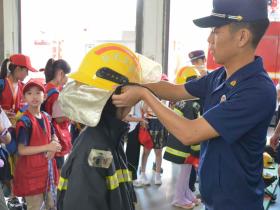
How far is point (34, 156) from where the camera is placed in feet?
7.97

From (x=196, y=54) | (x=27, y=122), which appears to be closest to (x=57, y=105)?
(x=27, y=122)

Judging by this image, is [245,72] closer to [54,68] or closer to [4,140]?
[4,140]

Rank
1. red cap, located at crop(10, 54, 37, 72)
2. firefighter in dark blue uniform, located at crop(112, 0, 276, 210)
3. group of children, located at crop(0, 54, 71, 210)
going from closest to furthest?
1. firefighter in dark blue uniform, located at crop(112, 0, 276, 210)
2. group of children, located at crop(0, 54, 71, 210)
3. red cap, located at crop(10, 54, 37, 72)

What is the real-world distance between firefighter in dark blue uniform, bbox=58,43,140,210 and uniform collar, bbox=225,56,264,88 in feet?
1.25

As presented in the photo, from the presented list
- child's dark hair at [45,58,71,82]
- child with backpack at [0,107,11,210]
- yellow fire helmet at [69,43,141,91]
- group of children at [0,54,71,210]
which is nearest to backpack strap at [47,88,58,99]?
child's dark hair at [45,58,71,82]

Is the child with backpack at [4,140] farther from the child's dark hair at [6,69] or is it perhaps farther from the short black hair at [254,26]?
the short black hair at [254,26]

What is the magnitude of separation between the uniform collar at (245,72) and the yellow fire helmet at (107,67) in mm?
391

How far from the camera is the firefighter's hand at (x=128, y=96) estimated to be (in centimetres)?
128

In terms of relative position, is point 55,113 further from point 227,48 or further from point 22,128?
point 227,48

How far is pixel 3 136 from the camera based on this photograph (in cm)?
216

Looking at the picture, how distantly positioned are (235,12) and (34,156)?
169cm

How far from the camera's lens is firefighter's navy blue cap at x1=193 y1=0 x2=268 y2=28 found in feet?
4.37

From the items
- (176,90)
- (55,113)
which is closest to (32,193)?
(55,113)

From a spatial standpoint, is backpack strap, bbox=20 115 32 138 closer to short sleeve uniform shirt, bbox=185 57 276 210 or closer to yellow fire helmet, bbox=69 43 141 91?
yellow fire helmet, bbox=69 43 141 91
